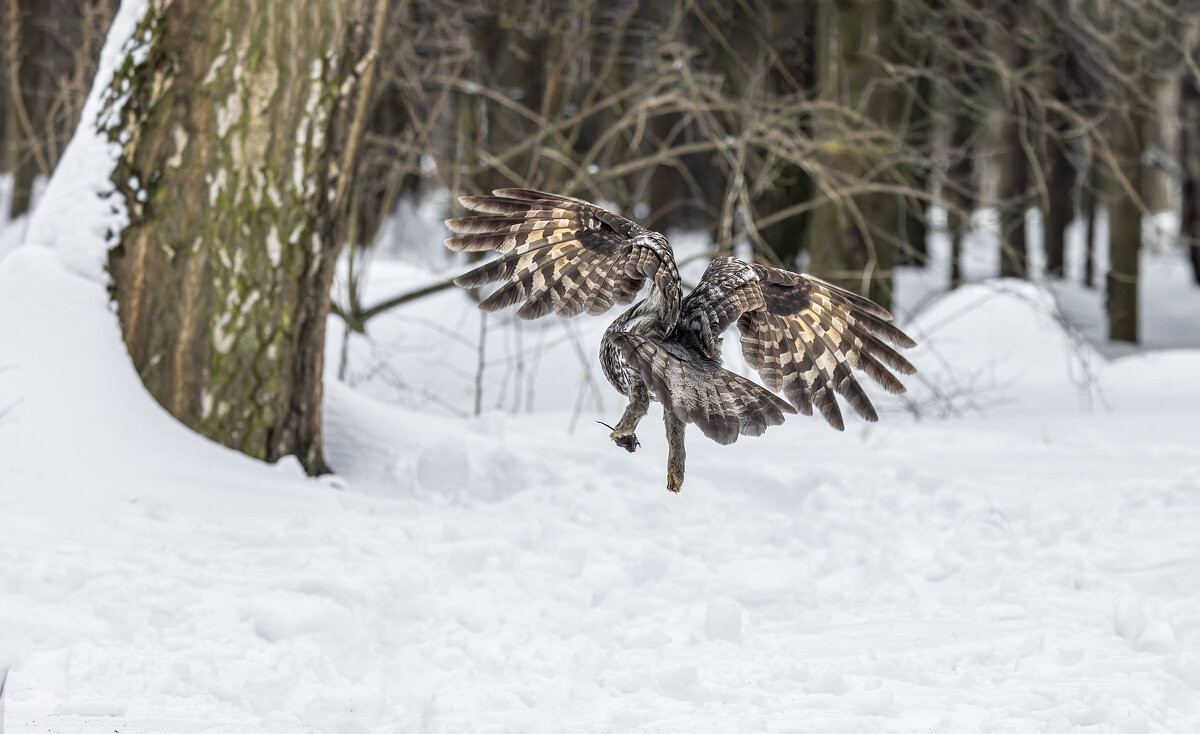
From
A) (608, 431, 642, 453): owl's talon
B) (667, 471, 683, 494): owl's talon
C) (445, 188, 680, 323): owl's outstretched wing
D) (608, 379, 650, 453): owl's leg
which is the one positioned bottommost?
(667, 471, 683, 494): owl's talon

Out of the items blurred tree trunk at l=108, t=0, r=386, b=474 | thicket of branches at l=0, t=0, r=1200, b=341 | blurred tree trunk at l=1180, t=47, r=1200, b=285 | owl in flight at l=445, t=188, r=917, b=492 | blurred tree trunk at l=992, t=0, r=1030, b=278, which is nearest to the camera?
owl in flight at l=445, t=188, r=917, b=492

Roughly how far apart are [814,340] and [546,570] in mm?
2473

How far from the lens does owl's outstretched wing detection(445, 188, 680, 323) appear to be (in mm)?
2105

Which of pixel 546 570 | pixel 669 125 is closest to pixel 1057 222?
pixel 669 125

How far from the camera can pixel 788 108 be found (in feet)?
21.0

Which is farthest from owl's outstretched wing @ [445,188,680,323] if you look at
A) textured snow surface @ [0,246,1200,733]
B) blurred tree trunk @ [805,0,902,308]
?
blurred tree trunk @ [805,0,902,308]

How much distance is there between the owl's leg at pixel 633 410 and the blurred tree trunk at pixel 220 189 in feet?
11.2

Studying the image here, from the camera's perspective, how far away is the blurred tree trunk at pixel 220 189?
496 centimetres

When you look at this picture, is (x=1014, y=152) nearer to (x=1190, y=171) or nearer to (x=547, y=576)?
(x=1190, y=171)

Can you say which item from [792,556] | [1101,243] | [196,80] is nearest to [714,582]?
[792,556]

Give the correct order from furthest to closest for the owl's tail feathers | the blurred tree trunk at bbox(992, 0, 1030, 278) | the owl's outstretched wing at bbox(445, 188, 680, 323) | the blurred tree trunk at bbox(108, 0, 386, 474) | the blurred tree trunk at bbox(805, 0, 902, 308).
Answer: the blurred tree trunk at bbox(992, 0, 1030, 278) → the blurred tree trunk at bbox(805, 0, 902, 308) → the blurred tree trunk at bbox(108, 0, 386, 474) → the owl's outstretched wing at bbox(445, 188, 680, 323) → the owl's tail feathers

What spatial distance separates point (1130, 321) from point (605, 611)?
36.7ft

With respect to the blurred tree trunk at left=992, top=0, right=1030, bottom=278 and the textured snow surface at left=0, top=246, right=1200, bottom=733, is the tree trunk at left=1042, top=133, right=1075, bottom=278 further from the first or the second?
the textured snow surface at left=0, top=246, right=1200, bottom=733

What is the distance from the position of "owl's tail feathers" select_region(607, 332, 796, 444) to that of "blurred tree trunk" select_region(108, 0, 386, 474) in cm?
348
